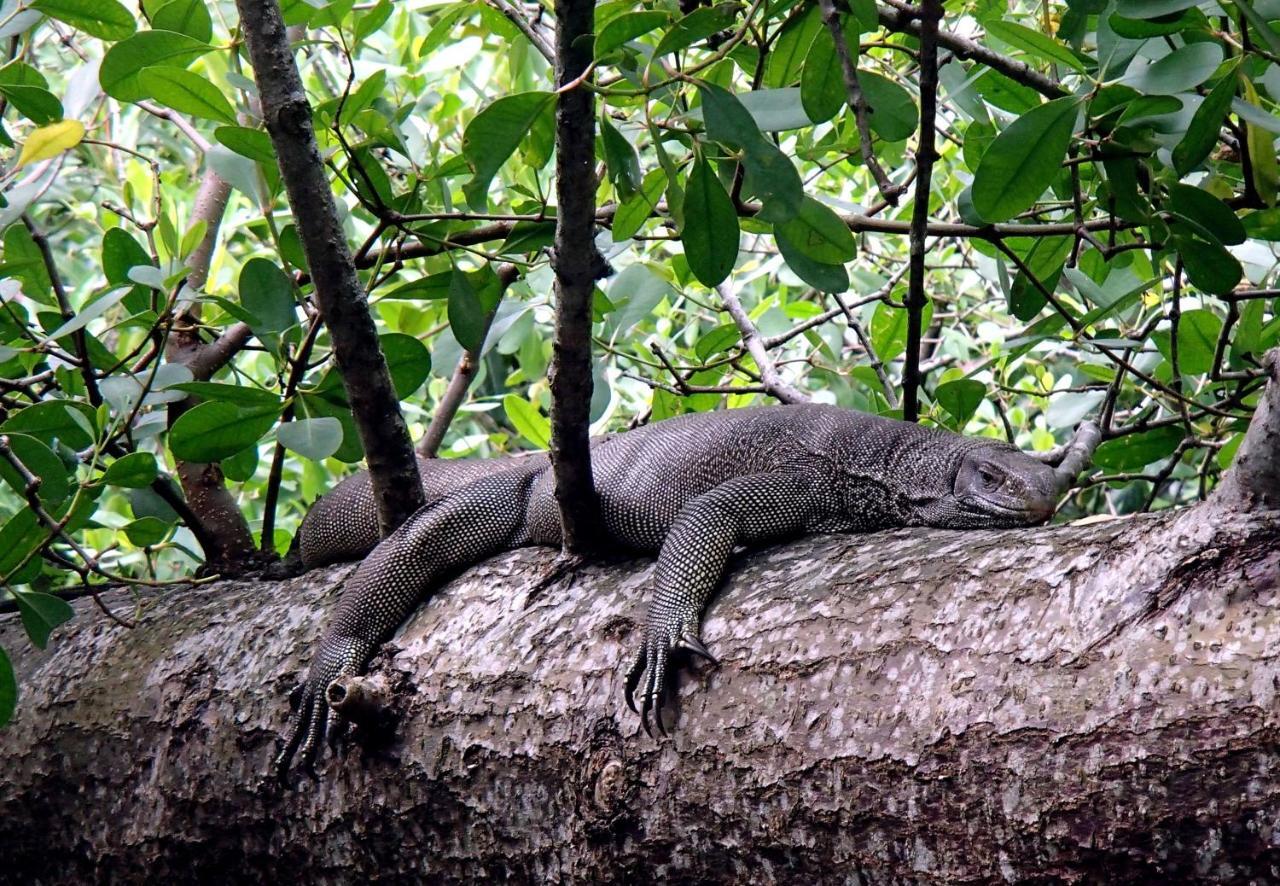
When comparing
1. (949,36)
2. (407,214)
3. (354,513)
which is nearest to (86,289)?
(354,513)

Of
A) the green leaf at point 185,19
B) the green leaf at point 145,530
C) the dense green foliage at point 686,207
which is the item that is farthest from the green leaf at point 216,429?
the green leaf at point 185,19

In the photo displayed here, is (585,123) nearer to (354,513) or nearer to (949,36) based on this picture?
(949,36)

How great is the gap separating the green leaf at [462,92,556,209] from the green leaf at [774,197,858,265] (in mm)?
563

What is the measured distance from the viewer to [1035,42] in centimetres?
220

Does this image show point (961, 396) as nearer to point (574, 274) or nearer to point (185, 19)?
point (574, 274)

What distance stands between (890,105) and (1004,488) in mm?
1277

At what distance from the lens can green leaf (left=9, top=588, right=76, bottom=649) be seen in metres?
2.65

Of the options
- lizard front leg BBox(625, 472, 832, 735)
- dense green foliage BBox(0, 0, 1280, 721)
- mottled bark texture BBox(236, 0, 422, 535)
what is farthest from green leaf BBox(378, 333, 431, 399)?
lizard front leg BBox(625, 472, 832, 735)

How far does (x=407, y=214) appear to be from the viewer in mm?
2707

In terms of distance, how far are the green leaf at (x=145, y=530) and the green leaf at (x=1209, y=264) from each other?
2.38 meters

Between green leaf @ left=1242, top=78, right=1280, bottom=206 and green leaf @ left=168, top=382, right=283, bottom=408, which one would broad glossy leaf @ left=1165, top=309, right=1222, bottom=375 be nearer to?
green leaf @ left=1242, top=78, right=1280, bottom=206

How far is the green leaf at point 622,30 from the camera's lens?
1731 millimetres

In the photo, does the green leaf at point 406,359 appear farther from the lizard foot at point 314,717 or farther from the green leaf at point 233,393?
the lizard foot at point 314,717

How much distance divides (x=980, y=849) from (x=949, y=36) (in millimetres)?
1781
